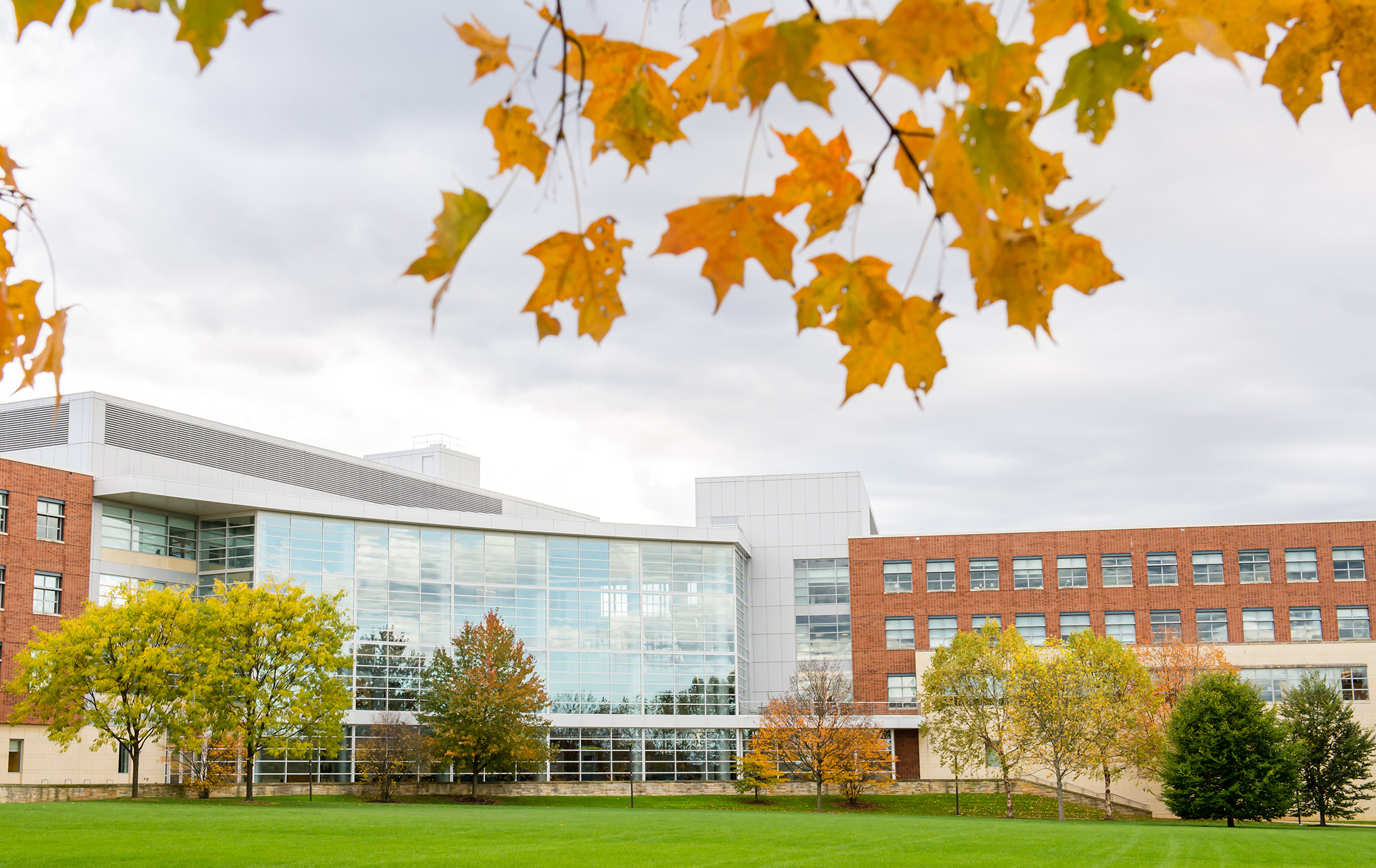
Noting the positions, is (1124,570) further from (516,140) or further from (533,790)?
(516,140)

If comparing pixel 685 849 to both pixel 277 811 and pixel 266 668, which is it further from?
pixel 266 668

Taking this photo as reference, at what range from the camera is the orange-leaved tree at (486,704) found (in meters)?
42.5

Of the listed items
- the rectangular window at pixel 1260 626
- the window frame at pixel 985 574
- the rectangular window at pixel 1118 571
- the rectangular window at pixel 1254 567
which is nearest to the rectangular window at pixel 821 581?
the window frame at pixel 985 574

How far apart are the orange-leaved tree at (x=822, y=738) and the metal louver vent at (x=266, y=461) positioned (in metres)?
22.6

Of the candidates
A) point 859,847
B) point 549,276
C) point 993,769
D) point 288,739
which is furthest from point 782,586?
point 549,276

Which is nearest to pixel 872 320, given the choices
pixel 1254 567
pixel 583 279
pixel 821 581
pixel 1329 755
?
pixel 583 279

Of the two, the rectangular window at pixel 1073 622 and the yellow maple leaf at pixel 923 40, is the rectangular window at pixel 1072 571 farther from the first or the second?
the yellow maple leaf at pixel 923 40

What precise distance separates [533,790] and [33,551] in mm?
21419

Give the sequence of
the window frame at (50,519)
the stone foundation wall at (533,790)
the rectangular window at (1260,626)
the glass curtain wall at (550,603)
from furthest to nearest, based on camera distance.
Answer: the rectangular window at (1260,626) < the glass curtain wall at (550,603) < the window frame at (50,519) < the stone foundation wall at (533,790)

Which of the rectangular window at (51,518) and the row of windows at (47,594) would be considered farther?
the rectangular window at (51,518)

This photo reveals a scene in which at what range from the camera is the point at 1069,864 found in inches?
701

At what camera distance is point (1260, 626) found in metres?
54.8

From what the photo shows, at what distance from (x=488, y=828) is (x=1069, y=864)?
1153cm

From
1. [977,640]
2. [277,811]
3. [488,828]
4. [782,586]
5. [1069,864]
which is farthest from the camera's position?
[782,586]
